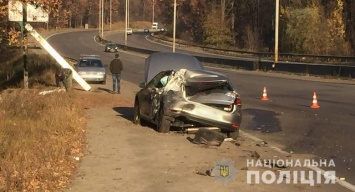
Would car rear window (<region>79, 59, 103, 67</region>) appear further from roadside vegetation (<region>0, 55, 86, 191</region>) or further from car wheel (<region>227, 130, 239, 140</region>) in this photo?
car wheel (<region>227, 130, 239, 140</region>)

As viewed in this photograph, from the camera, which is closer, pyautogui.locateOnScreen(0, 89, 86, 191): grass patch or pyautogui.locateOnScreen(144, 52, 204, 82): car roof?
pyautogui.locateOnScreen(0, 89, 86, 191): grass patch

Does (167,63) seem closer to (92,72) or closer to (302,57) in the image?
(92,72)

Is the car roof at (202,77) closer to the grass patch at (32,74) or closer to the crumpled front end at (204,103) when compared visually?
the crumpled front end at (204,103)

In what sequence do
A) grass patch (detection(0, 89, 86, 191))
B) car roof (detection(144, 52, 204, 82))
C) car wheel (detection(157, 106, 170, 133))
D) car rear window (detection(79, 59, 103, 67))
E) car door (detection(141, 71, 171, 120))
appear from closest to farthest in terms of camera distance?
grass patch (detection(0, 89, 86, 191)), car wheel (detection(157, 106, 170, 133)), car door (detection(141, 71, 171, 120)), car roof (detection(144, 52, 204, 82)), car rear window (detection(79, 59, 103, 67))

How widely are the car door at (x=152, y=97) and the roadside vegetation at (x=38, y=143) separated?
67.7 inches

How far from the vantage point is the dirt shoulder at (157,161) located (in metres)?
7.94

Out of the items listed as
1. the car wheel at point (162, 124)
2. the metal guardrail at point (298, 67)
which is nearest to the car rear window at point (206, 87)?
the car wheel at point (162, 124)

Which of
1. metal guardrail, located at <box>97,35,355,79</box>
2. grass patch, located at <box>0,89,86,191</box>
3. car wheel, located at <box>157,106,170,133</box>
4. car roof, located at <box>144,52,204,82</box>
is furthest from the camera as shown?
metal guardrail, located at <box>97,35,355,79</box>

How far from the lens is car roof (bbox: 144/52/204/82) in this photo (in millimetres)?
17812

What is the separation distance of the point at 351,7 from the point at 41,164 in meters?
68.5

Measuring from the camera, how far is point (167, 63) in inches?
709

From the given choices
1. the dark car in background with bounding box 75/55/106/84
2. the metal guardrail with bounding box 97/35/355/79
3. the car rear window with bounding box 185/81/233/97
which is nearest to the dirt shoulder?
the car rear window with bounding box 185/81/233/97

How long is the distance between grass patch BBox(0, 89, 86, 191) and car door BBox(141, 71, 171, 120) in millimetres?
1741

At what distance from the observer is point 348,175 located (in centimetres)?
876
